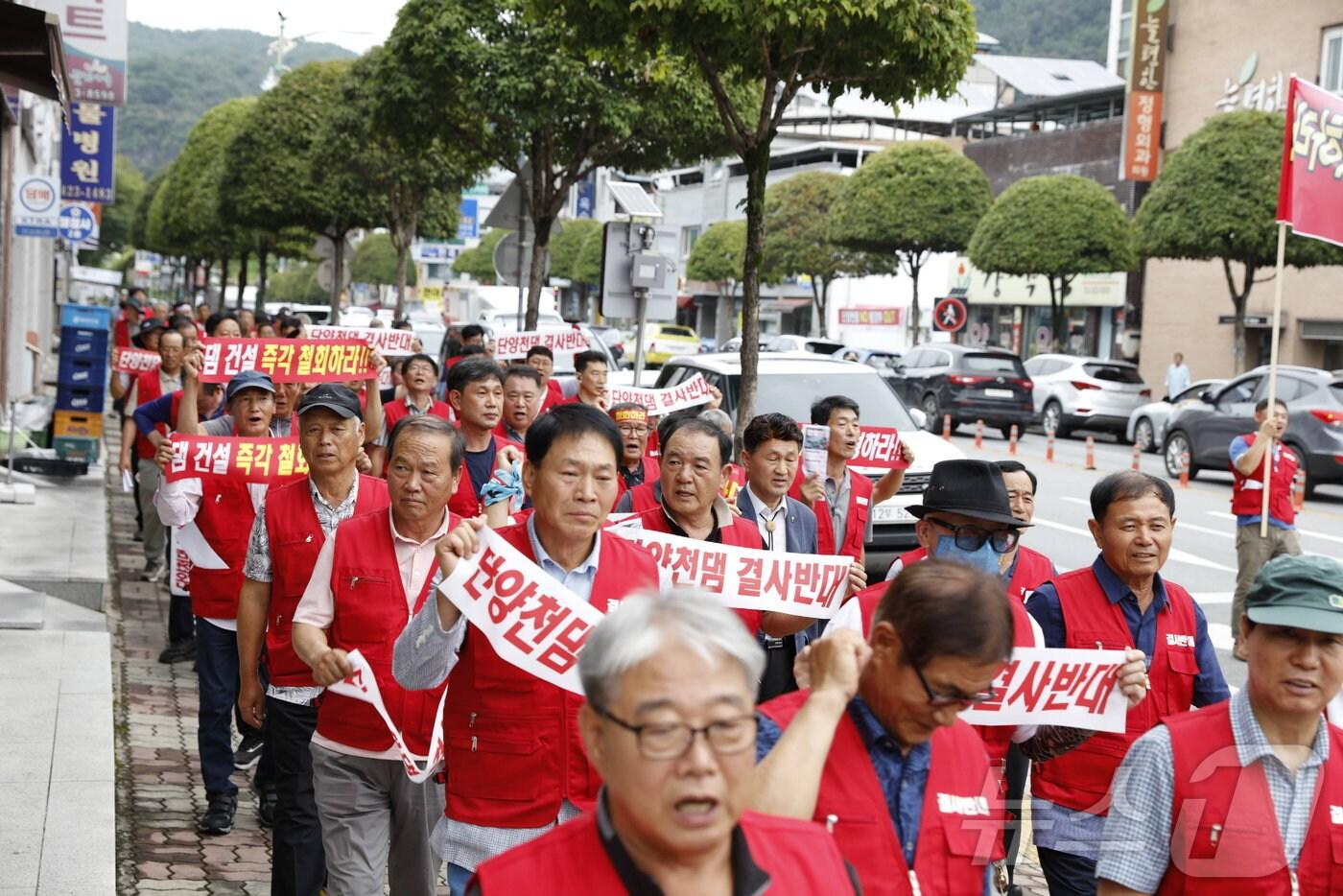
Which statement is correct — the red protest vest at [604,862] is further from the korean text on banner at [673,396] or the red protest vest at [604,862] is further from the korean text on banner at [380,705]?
the korean text on banner at [673,396]

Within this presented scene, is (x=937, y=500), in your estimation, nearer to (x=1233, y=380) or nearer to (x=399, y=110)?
(x=399, y=110)

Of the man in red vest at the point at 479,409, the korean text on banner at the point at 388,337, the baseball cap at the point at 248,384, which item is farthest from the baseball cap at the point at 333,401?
the korean text on banner at the point at 388,337

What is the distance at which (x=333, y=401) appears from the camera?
5734 millimetres

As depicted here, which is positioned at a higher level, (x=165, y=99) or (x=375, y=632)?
(x=165, y=99)

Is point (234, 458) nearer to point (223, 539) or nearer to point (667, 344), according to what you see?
point (223, 539)

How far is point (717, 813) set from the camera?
214 cm

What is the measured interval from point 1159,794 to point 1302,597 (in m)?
0.47

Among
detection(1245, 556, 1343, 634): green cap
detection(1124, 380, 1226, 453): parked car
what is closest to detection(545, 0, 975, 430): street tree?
detection(1245, 556, 1343, 634): green cap

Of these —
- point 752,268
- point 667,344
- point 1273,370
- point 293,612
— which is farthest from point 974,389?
point 293,612

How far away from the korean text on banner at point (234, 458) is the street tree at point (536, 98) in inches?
464

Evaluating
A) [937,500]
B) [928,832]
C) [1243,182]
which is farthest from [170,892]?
[1243,182]

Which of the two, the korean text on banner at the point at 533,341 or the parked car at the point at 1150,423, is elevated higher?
the korean text on banner at the point at 533,341

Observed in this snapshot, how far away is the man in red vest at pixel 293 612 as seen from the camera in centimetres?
543

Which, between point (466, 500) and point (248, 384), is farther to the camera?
point (248, 384)
